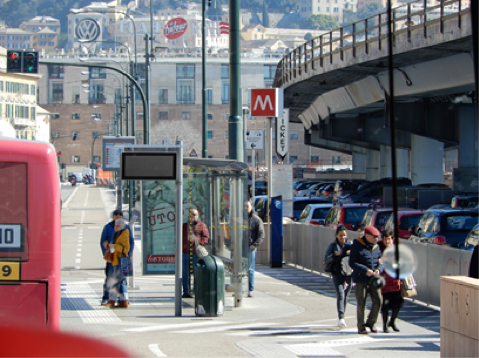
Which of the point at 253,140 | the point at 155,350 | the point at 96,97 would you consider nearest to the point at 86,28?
the point at 96,97

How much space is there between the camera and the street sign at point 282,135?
67.2ft

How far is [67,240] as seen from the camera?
2748 centimetres

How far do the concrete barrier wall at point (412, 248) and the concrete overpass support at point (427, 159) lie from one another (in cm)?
2481

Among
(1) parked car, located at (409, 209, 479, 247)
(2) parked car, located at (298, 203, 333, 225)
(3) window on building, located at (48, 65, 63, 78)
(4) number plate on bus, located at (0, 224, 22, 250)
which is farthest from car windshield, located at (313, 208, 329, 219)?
(3) window on building, located at (48, 65, 63, 78)

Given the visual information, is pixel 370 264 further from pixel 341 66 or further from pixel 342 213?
pixel 341 66

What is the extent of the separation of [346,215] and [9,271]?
16.1 m

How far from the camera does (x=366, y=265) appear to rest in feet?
33.4

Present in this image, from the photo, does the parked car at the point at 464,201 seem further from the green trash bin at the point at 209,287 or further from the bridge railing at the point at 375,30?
the green trash bin at the point at 209,287

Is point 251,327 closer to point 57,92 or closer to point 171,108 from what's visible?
point 171,108

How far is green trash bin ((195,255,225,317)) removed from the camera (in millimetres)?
11555

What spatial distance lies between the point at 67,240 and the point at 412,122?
20105mm

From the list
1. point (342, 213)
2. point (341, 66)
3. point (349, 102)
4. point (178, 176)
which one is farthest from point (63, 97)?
point (178, 176)

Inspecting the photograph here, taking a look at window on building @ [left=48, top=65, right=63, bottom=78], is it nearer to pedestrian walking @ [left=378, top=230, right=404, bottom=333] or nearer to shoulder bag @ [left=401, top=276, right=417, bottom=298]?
pedestrian walking @ [left=378, top=230, right=404, bottom=333]

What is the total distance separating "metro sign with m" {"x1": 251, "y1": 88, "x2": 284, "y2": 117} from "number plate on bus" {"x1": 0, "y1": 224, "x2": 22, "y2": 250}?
35.9 feet
